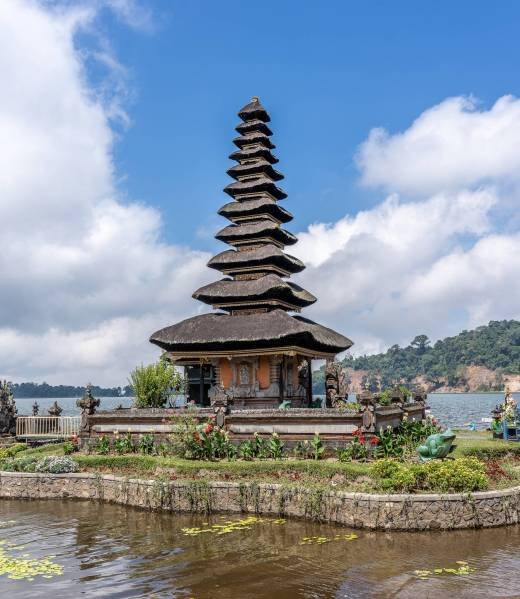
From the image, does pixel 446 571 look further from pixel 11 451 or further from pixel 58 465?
pixel 11 451

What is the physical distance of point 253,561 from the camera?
13.8m

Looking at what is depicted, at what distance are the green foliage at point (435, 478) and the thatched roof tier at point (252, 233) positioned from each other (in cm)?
1846

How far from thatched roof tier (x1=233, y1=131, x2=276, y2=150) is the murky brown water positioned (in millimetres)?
24455

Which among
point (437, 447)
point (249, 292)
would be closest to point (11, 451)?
point (249, 292)

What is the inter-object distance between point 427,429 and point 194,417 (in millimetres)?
9763

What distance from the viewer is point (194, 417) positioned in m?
24.0

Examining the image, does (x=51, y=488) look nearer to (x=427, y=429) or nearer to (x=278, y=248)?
(x=427, y=429)

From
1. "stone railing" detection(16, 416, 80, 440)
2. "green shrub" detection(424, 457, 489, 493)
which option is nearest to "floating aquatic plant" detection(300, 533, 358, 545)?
"green shrub" detection(424, 457, 489, 493)

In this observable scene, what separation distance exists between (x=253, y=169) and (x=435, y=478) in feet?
76.2

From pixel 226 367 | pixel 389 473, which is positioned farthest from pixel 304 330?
pixel 389 473

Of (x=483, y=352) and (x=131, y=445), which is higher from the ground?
(x=483, y=352)

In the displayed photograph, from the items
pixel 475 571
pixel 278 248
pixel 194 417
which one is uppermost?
pixel 278 248

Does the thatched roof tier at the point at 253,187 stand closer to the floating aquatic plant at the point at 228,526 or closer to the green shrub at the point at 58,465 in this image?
the green shrub at the point at 58,465

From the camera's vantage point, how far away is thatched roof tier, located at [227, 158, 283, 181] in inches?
1401
